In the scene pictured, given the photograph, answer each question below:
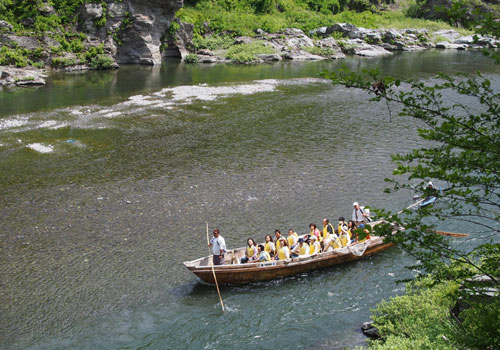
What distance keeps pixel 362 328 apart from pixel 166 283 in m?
7.63

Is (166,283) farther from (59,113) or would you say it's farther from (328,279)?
(59,113)

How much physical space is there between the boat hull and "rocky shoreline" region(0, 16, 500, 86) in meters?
45.7

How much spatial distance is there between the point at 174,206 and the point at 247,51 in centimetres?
5279

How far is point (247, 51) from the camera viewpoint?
7256cm

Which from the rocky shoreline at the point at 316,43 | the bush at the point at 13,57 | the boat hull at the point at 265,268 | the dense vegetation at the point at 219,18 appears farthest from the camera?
the rocky shoreline at the point at 316,43

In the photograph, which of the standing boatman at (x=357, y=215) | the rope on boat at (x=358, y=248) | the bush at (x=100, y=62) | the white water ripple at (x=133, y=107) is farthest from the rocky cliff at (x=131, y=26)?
the rope on boat at (x=358, y=248)

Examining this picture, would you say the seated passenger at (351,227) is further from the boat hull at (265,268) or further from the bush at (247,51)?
the bush at (247,51)

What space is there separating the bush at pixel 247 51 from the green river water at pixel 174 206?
932 inches

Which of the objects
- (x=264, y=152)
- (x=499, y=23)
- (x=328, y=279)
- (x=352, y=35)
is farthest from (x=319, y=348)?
(x=352, y=35)

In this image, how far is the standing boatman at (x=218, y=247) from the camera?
61.2 feet

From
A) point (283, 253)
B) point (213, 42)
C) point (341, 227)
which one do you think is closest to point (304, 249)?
point (283, 253)

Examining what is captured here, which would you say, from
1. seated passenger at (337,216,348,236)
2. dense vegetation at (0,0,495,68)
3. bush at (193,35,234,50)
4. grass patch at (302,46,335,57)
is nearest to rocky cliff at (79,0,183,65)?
dense vegetation at (0,0,495,68)

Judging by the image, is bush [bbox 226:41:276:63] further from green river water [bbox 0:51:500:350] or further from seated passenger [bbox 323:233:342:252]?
seated passenger [bbox 323:233:342:252]

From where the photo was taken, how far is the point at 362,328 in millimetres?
15594
